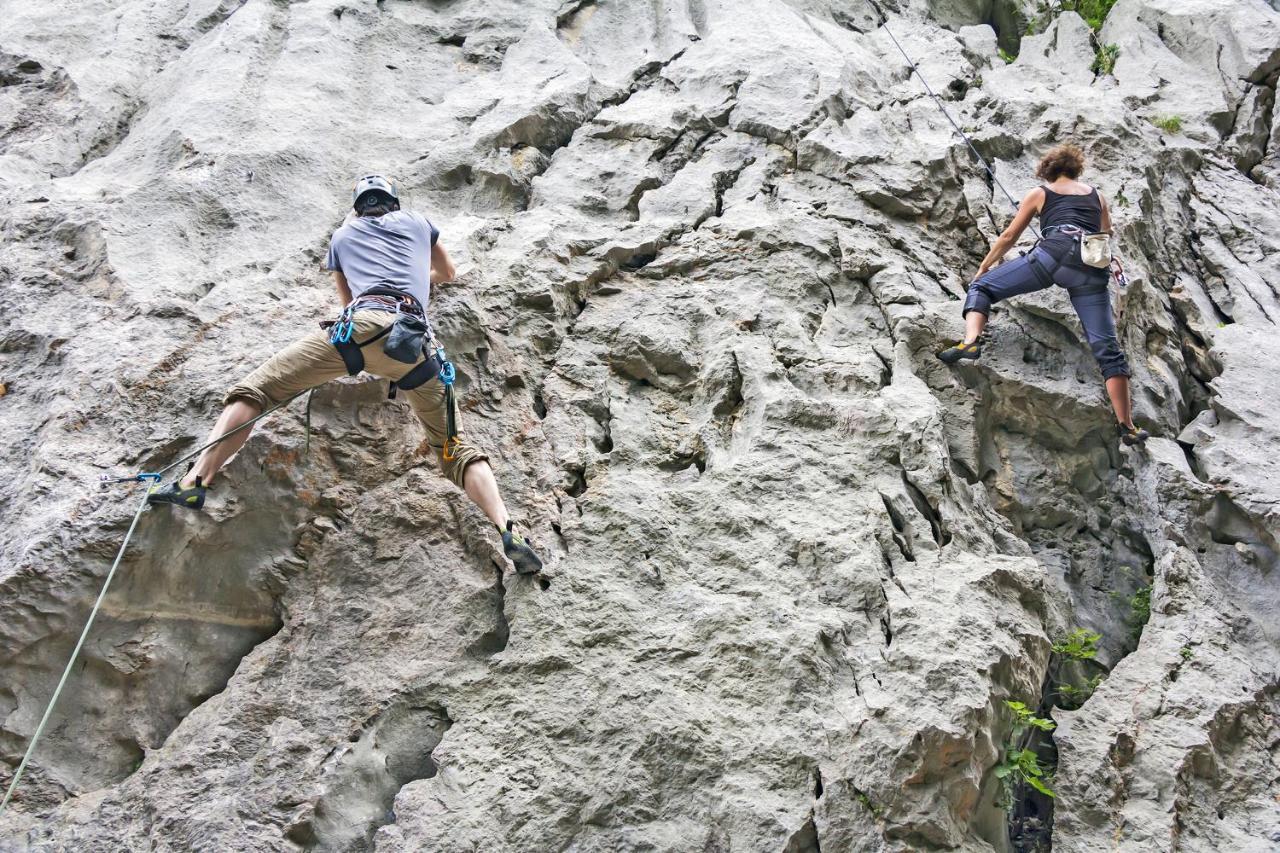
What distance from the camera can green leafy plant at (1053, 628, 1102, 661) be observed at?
17.0ft

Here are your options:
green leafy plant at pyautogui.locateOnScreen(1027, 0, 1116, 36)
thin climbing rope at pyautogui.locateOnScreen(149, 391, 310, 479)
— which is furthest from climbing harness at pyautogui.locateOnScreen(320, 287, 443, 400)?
green leafy plant at pyautogui.locateOnScreen(1027, 0, 1116, 36)

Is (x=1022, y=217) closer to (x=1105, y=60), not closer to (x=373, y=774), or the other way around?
(x=1105, y=60)

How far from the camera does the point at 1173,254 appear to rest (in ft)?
24.8

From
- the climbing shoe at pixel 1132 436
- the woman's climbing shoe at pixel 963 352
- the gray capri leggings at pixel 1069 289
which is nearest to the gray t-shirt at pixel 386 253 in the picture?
the woman's climbing shoe at pixel 963 352

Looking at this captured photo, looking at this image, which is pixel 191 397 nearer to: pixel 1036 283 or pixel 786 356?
pixel 786 356

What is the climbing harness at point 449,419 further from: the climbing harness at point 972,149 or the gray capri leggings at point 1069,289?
the climbing harness at point 972,149

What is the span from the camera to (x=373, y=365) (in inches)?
186

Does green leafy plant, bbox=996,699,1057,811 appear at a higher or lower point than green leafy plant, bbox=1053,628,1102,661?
higher

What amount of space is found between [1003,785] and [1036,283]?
10.2 ft

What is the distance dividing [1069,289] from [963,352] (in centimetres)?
81

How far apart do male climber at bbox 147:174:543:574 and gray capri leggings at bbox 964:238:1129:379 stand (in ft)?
10.9

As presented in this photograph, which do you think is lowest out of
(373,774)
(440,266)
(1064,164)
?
(373,774)

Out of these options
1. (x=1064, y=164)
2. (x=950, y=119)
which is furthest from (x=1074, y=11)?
(x=1064, y=164)

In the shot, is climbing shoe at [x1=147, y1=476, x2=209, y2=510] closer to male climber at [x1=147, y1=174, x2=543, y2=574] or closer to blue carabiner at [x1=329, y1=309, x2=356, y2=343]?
male climber at [x1=147, y1=174, x2=543, y2=574]
